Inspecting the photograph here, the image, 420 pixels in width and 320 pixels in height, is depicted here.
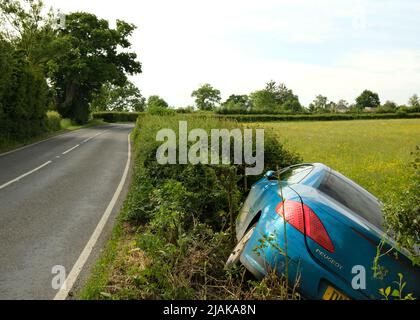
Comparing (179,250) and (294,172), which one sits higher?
(294,172)

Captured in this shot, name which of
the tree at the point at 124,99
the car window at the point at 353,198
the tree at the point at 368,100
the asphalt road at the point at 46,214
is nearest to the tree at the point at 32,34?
the asphalt road at the point at 46,214

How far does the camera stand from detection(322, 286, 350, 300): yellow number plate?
346 centimetres

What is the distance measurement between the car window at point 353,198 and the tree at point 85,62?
148 feet

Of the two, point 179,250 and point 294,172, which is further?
point 294,172

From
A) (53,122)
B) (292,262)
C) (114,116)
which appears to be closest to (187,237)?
(292,262)

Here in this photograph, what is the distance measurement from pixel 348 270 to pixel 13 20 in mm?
41877

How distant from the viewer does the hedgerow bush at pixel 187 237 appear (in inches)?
165

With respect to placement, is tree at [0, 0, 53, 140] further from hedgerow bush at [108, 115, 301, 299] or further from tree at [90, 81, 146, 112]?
tree at [90, 81, 146, 112]

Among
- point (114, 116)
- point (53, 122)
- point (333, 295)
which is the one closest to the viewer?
point (333, 295)

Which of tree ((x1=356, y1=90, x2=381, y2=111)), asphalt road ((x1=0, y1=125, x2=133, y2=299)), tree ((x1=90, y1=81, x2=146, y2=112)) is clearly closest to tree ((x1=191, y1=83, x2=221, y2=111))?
tree ((x1=90, y1=81, x2=146, y2=112))

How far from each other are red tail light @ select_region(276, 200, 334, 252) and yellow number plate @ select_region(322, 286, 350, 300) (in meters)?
0.34

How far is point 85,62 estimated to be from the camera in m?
47.8

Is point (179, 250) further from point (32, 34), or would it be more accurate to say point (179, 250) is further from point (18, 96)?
point (32, 34)

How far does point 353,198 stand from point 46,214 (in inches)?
243
